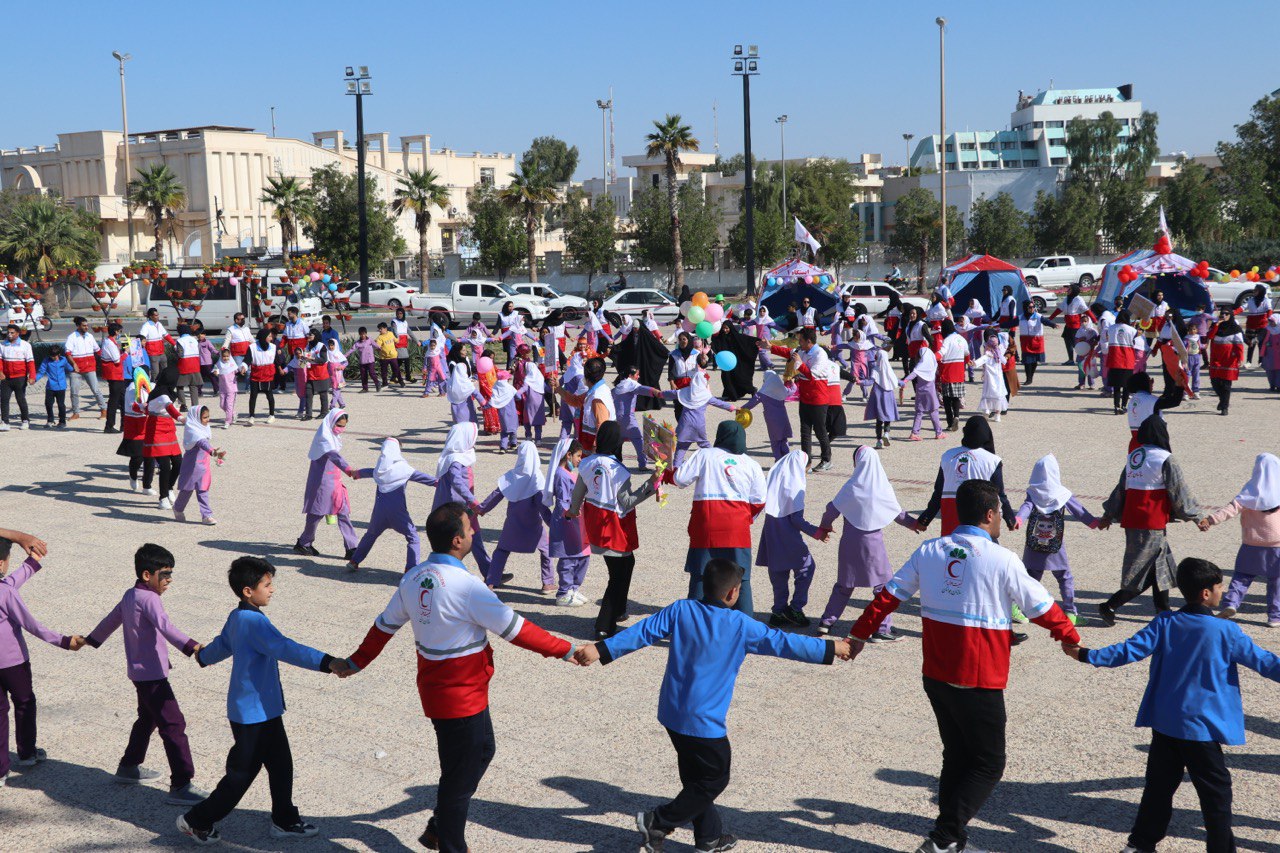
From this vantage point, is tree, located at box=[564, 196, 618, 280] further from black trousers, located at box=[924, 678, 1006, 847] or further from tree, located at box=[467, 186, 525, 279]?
black trousers, located at box=[924, 678, 1006, 847]

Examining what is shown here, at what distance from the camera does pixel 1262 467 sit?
8.03 metres

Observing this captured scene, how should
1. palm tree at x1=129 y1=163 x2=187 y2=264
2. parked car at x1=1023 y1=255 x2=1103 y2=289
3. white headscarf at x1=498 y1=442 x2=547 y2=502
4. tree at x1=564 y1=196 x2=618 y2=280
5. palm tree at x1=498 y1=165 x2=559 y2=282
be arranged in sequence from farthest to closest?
palm tree at x1=129 y1=163 x2=187 y2=264
tree at x1=564 y1=196 x2=618 y2=280
palm tree at x1=498 y1=165 x2=559 y2=282
parked car at x1=1023 y1=255 x2=1103 y2=289
white headscarf at x1=498 y1=442 x2=547 y2=502

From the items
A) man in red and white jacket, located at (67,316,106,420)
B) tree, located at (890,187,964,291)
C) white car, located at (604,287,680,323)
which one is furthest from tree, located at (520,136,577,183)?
man in red and white jacket, located at (67,316,106,420)

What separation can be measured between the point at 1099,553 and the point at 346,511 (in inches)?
260

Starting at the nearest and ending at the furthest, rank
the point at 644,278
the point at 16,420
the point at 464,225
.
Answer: the point at 16,420 → the point at 644,278 → the point at 464,225

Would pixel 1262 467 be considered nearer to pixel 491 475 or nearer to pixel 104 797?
pixel 104 797

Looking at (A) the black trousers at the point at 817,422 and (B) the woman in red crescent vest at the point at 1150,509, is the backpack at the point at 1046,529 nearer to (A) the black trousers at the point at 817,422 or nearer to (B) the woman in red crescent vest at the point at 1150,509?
(B) the woman in red crescent vest at the point at 1150,509

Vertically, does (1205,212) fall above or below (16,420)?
above

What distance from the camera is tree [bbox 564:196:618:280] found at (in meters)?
55.0

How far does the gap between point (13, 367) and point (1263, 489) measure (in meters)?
17.9

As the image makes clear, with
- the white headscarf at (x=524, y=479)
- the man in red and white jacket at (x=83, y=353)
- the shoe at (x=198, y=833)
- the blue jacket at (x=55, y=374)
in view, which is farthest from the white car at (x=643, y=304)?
the shoe at (x=198, y=833)

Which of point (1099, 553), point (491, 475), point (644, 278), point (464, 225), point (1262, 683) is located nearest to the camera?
point (1262, 683)

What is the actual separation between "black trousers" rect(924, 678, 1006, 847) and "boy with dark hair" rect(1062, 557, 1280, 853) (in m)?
0.53

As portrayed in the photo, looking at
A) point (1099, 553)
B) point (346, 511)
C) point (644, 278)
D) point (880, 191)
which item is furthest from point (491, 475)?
point (880, 191)
